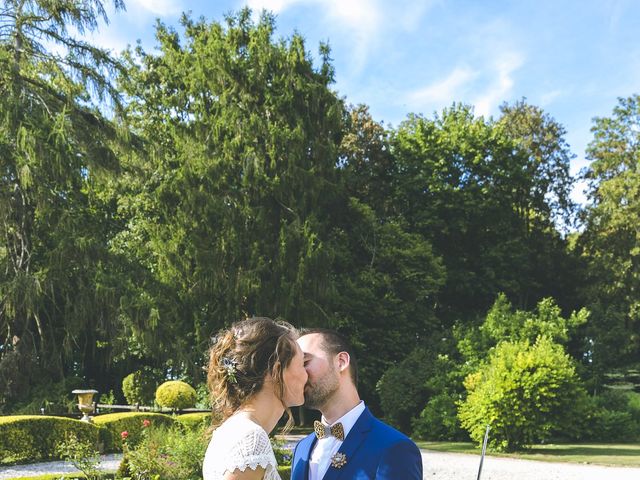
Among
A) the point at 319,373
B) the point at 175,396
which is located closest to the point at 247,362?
the point at 319,373

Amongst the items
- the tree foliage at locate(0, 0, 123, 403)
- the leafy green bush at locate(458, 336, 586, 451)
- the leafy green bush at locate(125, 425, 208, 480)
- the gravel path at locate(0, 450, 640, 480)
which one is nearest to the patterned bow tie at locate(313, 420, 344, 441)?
the leafy green bush at locate(125, 425, 208, 480)

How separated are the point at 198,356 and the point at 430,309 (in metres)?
10.2

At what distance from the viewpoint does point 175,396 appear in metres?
19.7

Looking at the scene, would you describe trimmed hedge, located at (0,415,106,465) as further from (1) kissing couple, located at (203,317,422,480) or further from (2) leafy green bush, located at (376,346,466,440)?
(1) kissing couple, located at (203,317,422,480)

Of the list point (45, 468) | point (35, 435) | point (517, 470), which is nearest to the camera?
point (517, 470)

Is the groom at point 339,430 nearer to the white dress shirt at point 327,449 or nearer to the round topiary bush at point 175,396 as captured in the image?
the white dress shirt at point 327,449

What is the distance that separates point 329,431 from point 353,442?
14 centimetres

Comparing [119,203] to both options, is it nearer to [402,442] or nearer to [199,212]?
[199,212]

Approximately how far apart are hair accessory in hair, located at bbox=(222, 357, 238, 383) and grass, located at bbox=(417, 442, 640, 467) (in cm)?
1391

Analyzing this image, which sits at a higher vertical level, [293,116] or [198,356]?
[293,116]

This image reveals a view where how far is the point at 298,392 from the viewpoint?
2.45 metres

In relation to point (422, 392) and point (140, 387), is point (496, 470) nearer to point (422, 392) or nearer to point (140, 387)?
point (422, 392)

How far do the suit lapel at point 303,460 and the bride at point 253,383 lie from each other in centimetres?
38

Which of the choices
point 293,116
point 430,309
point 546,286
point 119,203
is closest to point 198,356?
point 119,203
